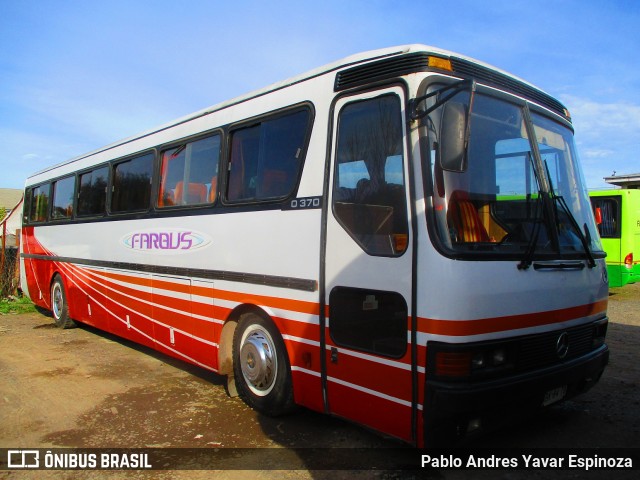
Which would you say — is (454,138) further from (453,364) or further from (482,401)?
(482,401)

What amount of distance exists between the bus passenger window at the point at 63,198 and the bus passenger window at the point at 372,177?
23.3 ft

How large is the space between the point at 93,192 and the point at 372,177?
638cm

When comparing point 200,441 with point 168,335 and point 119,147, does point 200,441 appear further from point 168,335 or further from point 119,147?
point 119,147

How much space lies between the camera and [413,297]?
361cm

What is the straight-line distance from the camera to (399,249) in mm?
3779

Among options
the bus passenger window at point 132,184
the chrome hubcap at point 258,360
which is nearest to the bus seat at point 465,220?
the chrome hubcap at point 258,360

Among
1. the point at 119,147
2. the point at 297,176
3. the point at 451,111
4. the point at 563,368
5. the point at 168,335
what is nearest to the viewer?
the point at 451,111

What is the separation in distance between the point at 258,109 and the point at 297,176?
1086 mm

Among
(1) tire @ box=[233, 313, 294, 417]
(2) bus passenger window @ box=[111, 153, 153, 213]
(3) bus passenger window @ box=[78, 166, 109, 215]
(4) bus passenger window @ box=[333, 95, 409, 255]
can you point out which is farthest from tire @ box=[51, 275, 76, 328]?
(4) bus passenger window @ box=[333, 95, 409, 255]

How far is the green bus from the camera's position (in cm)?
1409

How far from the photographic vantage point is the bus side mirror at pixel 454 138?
11.4 feet

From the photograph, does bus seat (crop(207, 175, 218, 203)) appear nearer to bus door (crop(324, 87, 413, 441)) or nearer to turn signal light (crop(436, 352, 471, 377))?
bus door (crop(324, 87, 413, 441))

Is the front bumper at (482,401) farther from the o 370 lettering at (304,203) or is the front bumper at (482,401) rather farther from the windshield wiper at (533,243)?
the o 370 lettering at (304,203)

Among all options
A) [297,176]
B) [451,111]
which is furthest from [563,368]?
[297,176]
